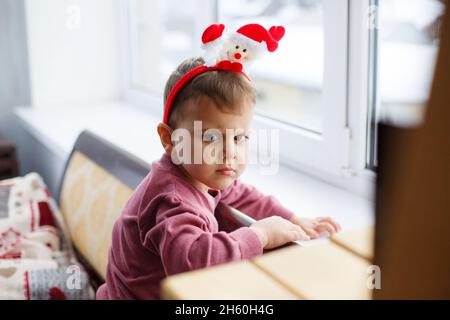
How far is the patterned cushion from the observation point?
3.99 feet

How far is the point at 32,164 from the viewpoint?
87.3 inches

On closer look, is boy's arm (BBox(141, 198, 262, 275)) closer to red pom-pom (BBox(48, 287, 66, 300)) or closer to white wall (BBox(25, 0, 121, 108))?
red pom-pom (BBox(48, 287, 66, 300))

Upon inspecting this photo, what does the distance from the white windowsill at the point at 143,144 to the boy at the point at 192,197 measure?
16cm

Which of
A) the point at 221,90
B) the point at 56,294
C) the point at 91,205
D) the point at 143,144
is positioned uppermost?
the point at 221,90

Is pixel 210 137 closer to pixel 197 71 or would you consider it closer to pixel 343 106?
pixel 197 71

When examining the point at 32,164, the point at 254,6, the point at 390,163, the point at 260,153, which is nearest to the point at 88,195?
the point at 260,153

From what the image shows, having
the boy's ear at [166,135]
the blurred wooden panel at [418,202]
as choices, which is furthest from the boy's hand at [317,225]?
the blurred wooden panel at [418,202]

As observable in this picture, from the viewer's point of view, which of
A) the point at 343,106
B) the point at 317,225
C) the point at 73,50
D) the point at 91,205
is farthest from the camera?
the point at 73,50

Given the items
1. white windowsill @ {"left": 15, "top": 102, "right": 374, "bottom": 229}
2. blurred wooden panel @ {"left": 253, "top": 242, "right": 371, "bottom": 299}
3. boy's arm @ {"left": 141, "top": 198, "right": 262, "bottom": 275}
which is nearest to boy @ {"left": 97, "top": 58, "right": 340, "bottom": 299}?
boy's arm @ {"left": 141, "top": 198, "right": 262, "bottom": 275}

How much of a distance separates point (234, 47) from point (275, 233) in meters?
0.24

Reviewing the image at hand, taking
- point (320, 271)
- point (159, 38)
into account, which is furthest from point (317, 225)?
point (159, 38)

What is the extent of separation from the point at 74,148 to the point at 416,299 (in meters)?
1.35

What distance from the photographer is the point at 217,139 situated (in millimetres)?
654

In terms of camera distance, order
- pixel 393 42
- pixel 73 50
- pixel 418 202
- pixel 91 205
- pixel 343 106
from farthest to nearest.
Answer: pixel 73 50
pixel 91 205
pixel 343 106
pixel 393 42
pixel 418 202
